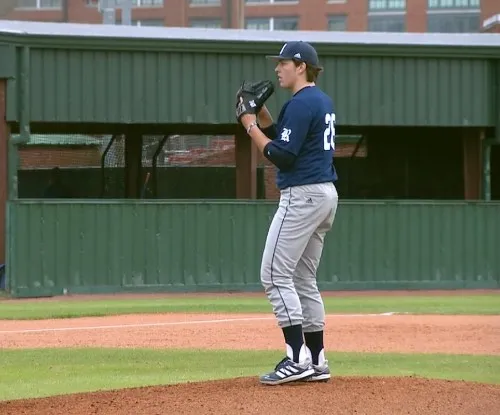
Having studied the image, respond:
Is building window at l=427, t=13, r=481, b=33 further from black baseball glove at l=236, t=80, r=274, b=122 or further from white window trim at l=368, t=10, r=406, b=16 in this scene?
black baseball glove at l=236, t=80, r=274, b=122

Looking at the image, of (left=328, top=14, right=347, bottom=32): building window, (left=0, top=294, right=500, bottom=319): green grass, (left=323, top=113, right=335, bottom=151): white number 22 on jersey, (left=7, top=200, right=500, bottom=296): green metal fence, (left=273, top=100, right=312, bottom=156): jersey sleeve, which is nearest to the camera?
(left=273, top=100, right=312, bottom=156): jersey sleeve

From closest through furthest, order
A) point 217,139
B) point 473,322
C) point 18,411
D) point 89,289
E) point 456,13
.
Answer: point 18,411
point 473,322
point 89,289
point 217,139
point 456,13

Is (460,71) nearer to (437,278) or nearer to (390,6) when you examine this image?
(437,278)

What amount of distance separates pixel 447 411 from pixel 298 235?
1.31 meters

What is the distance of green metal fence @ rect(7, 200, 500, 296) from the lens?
19062 mm

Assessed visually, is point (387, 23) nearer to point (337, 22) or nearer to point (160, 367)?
point (337, 22)

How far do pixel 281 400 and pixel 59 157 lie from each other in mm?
17098

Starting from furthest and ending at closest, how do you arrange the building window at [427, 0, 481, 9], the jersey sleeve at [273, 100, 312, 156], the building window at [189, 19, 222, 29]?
the building window at [189, 19, 222, 29] < the building window at [427, 0, 481, 9] < the jersey sleeve at [273, 100, 312, 156]

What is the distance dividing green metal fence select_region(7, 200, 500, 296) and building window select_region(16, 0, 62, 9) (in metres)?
60.9

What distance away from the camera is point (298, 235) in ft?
21.7

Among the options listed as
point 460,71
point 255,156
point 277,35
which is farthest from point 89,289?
point 460,71

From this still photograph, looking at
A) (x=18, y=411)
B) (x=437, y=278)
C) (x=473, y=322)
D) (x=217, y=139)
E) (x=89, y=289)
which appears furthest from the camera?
(x=217, y=139)

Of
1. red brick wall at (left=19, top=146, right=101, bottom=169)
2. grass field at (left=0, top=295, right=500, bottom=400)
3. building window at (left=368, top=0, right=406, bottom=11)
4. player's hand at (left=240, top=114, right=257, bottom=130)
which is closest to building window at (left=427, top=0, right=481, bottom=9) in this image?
building window at (left=368, top=0, right=406, bottom=11)

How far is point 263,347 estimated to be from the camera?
34.6 ft
